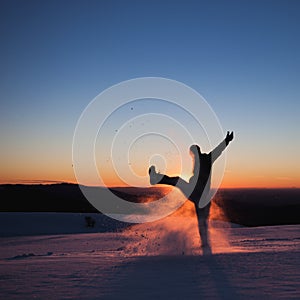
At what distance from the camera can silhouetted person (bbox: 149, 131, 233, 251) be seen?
1067cm

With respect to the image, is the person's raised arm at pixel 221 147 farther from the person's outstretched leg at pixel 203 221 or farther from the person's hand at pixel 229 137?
the person's outstretched leg at pixel 203 221


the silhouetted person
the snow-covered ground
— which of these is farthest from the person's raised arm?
the snow-covered ground

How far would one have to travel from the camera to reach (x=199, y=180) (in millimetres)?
10836

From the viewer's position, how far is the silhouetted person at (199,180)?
35.0 ft

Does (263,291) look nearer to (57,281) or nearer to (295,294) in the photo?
(295,294)

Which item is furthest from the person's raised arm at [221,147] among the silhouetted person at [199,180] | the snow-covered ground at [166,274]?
the snow-covered ground at [166,274]

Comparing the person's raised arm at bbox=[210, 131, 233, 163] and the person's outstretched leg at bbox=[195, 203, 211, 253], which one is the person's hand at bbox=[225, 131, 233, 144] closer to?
the person's raised arm at bbox=[210, 131, 233, 163]

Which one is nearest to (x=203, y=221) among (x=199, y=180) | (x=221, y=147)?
(x=199, y=180)

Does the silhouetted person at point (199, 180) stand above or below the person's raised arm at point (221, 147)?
below

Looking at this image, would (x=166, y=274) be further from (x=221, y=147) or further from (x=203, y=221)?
(x=221, y=147)

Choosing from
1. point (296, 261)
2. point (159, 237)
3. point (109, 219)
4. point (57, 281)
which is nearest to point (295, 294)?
point (296, 261)

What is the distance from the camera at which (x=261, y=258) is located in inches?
379

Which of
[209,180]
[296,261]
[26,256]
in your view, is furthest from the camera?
[26,256]

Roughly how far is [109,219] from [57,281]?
94.6 feet
